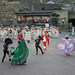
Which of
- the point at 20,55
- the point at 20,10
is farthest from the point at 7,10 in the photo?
the point at 20,55

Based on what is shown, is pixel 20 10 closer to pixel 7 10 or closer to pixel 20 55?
pixel 7 10

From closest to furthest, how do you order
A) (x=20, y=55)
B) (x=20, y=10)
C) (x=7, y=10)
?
(x=20, y=55), (x=7, y=10), (x=20, y=10)

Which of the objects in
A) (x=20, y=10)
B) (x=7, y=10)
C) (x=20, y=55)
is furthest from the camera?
(x=20, y=10)

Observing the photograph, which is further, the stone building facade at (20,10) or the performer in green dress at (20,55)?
the stone building facade at (20,10)

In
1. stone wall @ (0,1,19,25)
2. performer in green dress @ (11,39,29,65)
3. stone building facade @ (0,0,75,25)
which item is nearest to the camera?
performer in green dress @ (11,39,29,65)

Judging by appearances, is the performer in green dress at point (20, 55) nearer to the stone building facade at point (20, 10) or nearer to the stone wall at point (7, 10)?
the stone building facade at point (20, 10)

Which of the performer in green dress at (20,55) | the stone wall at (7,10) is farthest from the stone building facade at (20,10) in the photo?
the performer in green dress at (20,55)

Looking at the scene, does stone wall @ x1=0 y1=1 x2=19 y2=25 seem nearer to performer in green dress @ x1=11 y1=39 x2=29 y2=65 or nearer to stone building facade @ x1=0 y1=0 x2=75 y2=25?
stone building facade @ x1=0 y1=0 x2=75 y2=25

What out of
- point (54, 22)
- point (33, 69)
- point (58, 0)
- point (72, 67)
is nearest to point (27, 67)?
point (33, 69)

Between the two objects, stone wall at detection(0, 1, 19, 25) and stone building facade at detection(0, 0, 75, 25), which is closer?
stone building facade at detection(0, 0, 75, 25)

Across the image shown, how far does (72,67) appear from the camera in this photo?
947 centimetres

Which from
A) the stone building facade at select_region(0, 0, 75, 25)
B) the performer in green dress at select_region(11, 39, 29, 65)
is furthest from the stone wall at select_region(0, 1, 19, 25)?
the performer in green dress at select_region(11, 39, 29, 65)

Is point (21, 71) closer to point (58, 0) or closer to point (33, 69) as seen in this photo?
point (33, 69)

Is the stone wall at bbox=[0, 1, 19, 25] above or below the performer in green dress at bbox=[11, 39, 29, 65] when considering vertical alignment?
above
